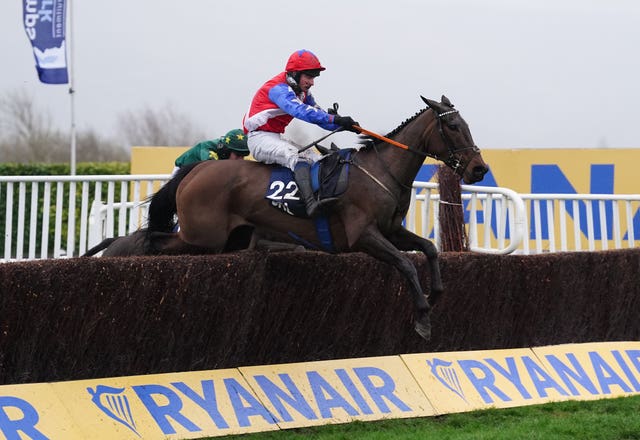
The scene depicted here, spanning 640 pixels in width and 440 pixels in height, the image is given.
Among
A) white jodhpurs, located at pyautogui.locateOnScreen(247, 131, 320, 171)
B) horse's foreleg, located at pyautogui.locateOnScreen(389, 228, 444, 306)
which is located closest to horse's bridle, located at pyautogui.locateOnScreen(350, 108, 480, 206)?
horse's foreleg, located at pyautogui.locateOnScreen(389, 228, 444, 306)

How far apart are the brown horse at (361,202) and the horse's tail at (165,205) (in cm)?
2

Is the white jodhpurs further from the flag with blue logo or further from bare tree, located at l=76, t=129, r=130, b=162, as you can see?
bare tree, located at l=76, t=129, r=130, b=162

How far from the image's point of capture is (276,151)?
6.59m

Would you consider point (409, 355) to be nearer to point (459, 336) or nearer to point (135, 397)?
point (459, 336)

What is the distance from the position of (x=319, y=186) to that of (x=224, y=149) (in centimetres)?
166

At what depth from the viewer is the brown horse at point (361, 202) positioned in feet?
20.6

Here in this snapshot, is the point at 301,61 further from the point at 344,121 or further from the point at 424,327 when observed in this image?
the point at 424,327

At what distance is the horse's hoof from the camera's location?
600cm

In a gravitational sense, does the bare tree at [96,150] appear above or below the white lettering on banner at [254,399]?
below

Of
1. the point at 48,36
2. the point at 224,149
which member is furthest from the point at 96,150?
the point at 224,149

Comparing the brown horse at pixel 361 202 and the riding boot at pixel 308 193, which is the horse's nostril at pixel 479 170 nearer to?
the brown horse at pixel 361 202

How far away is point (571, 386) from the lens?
6527 millimetres

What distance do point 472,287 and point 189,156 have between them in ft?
8.40

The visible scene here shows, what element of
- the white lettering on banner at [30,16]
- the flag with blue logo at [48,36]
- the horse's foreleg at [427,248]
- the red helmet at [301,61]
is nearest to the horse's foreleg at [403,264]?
the horse's foreleg at [427,248]
